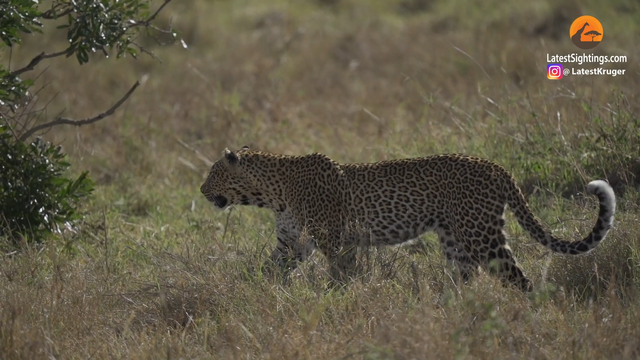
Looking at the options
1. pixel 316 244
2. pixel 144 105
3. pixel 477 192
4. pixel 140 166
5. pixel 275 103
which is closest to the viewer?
pixel 477 192

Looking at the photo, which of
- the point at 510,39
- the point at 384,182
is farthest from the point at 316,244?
the point at 510,39

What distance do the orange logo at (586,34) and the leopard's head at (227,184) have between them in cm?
694

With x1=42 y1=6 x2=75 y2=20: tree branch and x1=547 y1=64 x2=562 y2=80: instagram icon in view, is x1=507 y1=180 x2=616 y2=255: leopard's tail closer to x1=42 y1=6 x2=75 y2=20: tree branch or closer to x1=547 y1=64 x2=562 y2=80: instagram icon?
x1=42 y1=6 x2=75 y2=20: tree branch

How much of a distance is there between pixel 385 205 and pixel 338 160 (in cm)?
330

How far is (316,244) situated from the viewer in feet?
20.9

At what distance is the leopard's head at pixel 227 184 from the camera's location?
6.88 metres

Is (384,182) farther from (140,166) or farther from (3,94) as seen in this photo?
(140,166)

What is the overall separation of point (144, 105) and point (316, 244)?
6.69 meters

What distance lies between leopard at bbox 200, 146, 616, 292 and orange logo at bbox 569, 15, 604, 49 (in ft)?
22.2

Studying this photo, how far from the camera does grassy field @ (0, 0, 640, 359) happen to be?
4879mm

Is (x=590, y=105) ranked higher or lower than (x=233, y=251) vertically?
higher

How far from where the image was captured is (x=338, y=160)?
31.6 feet

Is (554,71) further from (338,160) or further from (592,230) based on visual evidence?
(592,230)

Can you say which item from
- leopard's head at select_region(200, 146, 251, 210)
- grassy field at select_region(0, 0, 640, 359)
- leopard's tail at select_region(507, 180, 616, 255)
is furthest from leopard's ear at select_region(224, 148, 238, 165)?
leopard's tail at select_region(507, 180, 616, 255)
